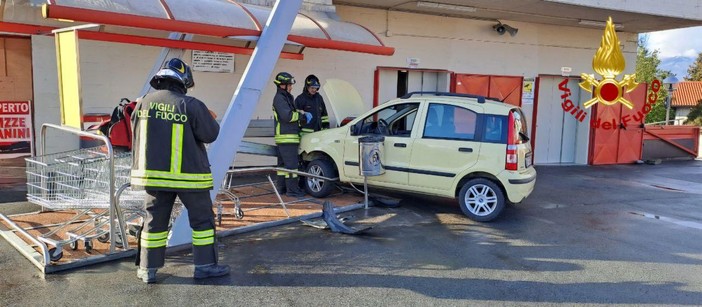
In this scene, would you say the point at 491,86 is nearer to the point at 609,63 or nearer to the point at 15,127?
the point at 609,63

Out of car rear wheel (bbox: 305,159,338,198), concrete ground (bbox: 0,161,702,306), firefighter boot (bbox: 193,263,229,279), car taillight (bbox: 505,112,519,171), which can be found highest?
car taillight (bbox: 505,112,519,171)

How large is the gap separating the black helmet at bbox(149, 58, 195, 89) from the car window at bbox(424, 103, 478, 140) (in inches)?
146

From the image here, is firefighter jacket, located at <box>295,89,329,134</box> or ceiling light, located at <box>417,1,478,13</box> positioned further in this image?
ceiling light, located at <box>417,1,478,13</box>

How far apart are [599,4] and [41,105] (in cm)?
1076

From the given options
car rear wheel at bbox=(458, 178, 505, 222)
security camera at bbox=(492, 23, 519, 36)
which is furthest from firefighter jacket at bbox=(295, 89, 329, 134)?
security camera at bbox=(492, 23, 519, 36)

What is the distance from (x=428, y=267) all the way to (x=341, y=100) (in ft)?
13.5

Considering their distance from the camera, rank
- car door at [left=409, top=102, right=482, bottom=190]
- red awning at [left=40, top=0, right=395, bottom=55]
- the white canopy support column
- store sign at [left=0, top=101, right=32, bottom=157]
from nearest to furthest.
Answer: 1. the white canopy support column
2. red awning at [left=40, top=0, right=395, bottom=55]
3. car door at [left=409, top=102, right=482, bottom=190]
4. store sign at [left=0, top=101, right=32, bottom=157]

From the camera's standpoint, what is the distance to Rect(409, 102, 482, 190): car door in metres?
6.94

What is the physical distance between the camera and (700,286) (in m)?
4.77

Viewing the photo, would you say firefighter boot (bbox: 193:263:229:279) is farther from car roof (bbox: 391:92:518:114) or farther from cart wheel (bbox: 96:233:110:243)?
car roof (bbox: 391:92:518:114)

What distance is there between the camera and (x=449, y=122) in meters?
7.14

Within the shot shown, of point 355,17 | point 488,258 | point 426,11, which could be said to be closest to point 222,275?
point 488,258

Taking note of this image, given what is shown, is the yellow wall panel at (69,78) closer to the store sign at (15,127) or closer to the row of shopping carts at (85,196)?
the row of shopping carts at (85,196)

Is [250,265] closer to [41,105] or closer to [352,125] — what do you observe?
[352,125]
